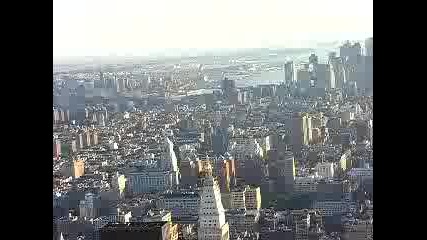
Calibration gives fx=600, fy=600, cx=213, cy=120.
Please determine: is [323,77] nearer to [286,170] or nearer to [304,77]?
[304,77]

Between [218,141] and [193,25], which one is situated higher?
[193,25]

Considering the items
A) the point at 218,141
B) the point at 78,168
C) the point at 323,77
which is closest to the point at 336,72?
the point at 323,77

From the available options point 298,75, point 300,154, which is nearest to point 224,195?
point 300,154

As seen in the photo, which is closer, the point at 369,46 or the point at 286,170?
the point at 369,46

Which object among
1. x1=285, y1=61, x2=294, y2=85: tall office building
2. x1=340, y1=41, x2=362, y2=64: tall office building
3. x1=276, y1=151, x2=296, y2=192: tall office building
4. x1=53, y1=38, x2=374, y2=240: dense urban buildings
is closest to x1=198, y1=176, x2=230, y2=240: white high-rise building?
x1=53, y1=38, x2=374, y2=240: dense urban buildings

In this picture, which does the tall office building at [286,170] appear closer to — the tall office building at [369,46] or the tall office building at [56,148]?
the tall office building at [369,46]

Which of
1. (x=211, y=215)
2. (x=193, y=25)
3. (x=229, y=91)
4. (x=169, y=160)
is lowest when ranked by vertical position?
(x=211, y=215)
